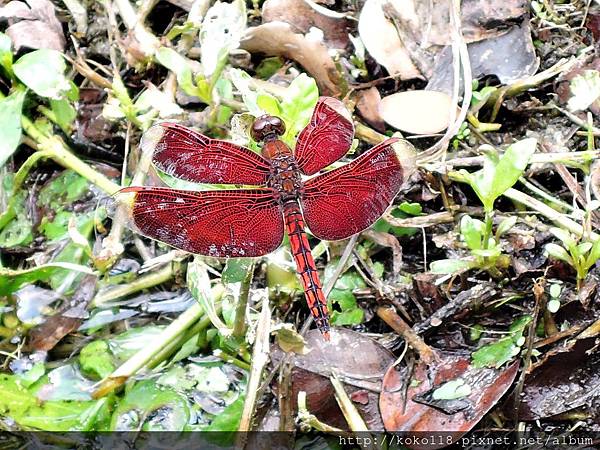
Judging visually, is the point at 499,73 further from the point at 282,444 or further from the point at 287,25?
the point at 282,444

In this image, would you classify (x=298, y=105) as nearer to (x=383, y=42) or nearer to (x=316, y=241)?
(x=316, y=241)

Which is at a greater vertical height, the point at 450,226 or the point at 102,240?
the point at 450,226

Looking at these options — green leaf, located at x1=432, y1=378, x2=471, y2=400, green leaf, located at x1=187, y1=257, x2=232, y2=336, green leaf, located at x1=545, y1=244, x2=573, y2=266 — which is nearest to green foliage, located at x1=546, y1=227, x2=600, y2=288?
green leaf, located at x1=545, y1=244, x2=573, y2=266

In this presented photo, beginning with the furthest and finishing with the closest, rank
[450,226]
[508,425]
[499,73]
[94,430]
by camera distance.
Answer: [499,73], [450,226], [94,430], [508,425]

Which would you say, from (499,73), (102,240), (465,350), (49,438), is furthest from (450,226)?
(49,438)

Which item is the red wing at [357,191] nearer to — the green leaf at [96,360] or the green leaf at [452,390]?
the green leaf at [452,390]

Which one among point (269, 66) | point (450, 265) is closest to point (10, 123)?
point (269, 66)

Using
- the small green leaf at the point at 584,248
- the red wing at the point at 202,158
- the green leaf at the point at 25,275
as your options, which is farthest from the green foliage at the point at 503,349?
the green leaf at the point at 25,275

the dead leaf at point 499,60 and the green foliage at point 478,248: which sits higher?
the dead leaf at point 499,60
